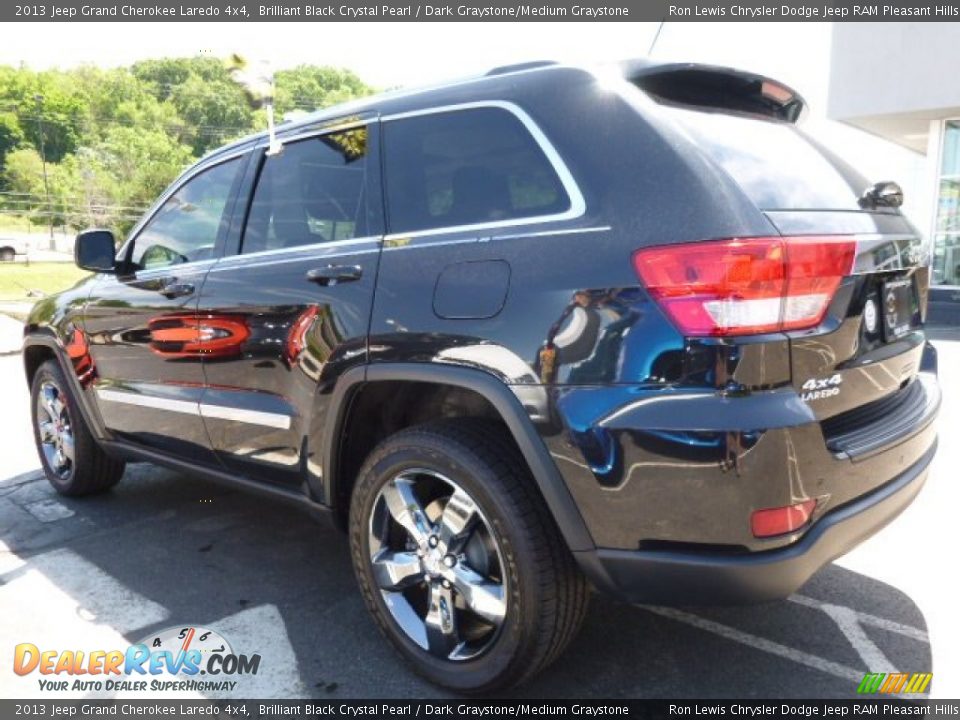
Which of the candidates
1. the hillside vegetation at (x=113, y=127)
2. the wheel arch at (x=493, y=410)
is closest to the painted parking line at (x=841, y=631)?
the wheel arch at (x=493, y=410)

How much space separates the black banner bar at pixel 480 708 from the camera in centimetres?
231

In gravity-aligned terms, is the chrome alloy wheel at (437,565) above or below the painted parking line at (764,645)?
above

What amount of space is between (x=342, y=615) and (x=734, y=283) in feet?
6.55

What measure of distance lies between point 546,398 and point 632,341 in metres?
0.29

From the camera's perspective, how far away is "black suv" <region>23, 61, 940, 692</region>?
1.88 meters

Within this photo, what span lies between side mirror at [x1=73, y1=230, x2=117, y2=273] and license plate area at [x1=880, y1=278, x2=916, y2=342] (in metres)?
3.48

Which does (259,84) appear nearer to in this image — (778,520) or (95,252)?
(95,252)

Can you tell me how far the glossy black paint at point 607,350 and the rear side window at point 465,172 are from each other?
0.20ft

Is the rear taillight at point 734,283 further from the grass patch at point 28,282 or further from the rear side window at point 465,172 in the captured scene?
the grass patch at point 28,282

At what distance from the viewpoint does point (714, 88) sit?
2.50 meters

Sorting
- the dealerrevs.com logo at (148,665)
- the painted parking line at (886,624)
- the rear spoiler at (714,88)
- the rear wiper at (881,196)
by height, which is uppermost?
the rear spoiler at (714,88)

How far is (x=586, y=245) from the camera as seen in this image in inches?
80.1

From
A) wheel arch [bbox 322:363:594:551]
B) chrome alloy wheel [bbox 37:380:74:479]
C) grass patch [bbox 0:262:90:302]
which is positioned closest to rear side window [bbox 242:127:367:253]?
wheel arch [bbox 322:363:594:551]

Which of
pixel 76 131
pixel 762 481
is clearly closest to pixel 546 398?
pixel 762 481
